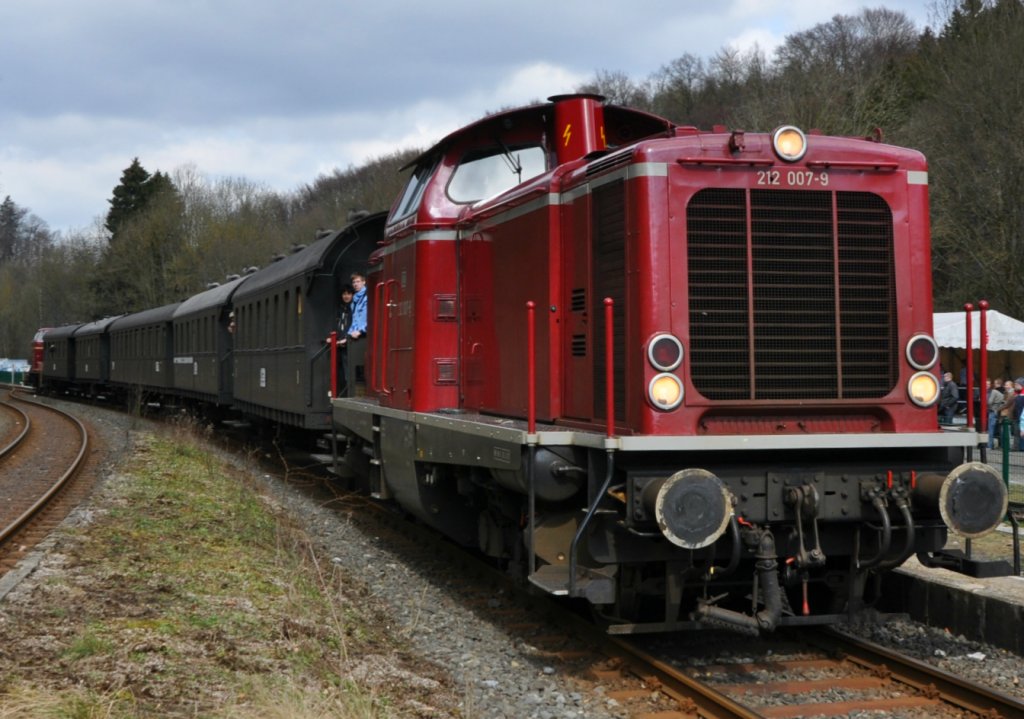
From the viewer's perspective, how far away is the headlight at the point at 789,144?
573 centimetres

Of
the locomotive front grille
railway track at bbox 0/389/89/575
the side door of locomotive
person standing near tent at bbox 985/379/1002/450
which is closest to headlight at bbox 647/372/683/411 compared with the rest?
the locomotive front grille

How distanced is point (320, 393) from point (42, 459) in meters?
6.24

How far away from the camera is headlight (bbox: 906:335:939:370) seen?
583 cm

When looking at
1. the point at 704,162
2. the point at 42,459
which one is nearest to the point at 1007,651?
the point at 704,162

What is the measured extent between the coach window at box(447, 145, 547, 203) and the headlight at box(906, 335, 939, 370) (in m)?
3.09

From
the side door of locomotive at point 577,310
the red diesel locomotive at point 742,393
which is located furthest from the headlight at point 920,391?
the side door of locomotive at point 577,310

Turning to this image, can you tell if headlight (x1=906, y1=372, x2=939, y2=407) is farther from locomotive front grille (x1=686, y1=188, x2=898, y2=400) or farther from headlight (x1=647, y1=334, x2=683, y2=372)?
headlight (x1=647, y1=334, x2=683, y2=372)

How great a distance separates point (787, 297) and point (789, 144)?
821mm

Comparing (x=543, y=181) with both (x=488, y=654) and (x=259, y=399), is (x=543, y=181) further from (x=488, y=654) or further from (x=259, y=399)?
(x=259, y=399)

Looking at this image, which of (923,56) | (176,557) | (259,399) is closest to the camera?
(176,557)

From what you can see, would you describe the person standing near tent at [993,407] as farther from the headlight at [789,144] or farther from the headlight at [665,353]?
the headlight at [665,353]

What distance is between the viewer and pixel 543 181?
6844 mm

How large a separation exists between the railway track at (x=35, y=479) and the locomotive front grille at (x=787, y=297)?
5.04m

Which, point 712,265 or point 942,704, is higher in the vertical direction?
point 712,265
